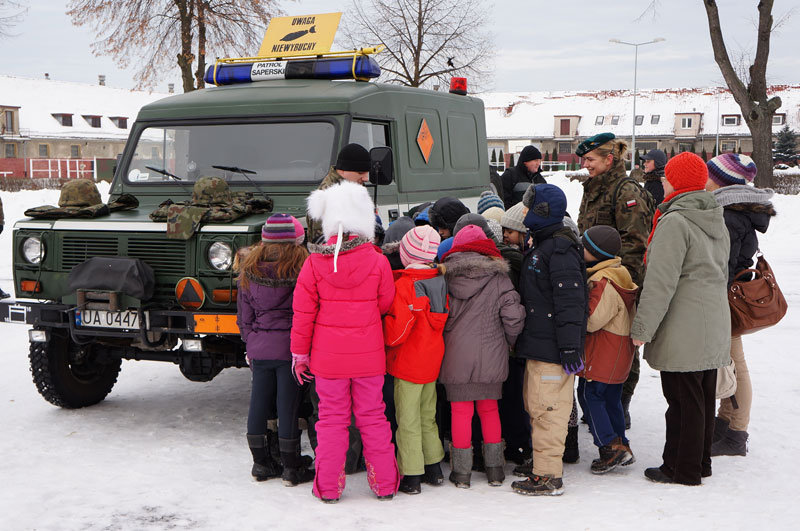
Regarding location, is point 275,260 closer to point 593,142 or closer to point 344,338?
point 344,338

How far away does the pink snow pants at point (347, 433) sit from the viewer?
4324 mm

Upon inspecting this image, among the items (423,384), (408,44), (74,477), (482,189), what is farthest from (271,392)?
(408,44)

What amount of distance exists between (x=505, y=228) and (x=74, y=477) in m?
2.95

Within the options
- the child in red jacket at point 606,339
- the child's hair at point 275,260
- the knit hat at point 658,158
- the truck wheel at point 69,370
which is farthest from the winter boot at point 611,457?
the knit hat at point 658,158

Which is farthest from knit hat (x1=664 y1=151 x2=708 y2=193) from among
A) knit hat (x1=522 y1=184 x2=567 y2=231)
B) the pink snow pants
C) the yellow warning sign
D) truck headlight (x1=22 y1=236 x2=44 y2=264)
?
truck headlight (x1=22 y1=236 x2=44 y2=264)

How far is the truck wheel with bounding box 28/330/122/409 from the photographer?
19.2 feet

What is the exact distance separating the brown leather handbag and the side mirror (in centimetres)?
239

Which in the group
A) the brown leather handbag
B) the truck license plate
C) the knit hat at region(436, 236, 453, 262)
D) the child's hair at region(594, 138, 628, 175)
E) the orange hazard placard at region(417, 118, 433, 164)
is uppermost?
the orange hazard placard at region(417, 118, 433, 164)

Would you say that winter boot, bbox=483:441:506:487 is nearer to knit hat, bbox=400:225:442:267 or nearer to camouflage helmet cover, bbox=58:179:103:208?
knit hat, bbox=400:225:442:267

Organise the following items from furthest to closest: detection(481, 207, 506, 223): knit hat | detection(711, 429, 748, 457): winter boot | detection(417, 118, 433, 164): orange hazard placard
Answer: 1. detection(417, 118, 433, 164): orange hazard placard
2. detection(481, 207, 506, 223): knit hat
3. detection(711, 429, 748, 457): winter boot

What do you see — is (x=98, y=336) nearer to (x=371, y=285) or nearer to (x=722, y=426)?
(x=371, y=285)

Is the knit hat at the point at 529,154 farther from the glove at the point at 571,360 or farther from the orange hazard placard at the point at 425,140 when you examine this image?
the glove at the point at 571,360

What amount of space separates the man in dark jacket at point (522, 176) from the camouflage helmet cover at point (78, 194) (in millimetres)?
4340

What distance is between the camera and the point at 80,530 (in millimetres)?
3930
